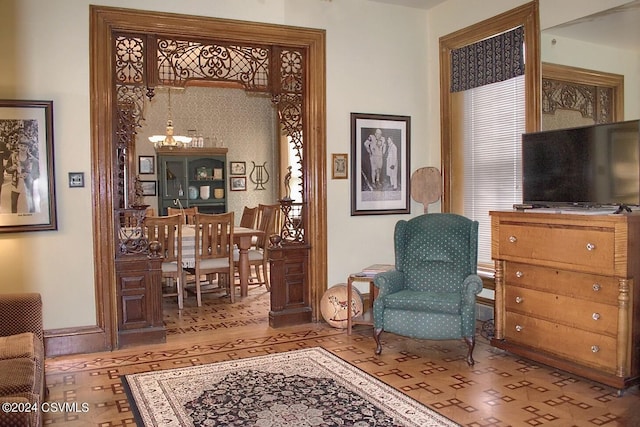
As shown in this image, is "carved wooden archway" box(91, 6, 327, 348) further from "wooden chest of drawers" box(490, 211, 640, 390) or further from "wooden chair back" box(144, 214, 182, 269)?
"wooden chest of drawers" box(490, 211, 640, 390)

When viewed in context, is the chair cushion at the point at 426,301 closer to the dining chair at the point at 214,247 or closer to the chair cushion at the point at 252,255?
the dining chair at the point at 214,247

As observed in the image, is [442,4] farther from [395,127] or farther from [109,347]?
[109,347]

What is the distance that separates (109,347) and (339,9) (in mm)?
3678

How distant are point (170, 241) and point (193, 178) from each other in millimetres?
3571

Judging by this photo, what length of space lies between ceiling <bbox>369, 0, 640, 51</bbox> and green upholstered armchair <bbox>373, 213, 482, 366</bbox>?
1.64 meters

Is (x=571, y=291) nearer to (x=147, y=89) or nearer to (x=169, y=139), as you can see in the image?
(x=147, y=89)

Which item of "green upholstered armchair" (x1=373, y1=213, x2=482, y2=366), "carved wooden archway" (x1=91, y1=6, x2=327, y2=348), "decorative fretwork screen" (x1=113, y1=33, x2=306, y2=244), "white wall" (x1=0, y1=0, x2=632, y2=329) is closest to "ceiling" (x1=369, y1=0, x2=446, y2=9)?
"white wall" (x1=0, y1=0, x2=632, y2=329)

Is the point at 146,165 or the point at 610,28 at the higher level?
the point at 610,28

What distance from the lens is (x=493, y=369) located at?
13.0 feet

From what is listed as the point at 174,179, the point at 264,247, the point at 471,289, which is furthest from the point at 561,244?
the point at 174,179

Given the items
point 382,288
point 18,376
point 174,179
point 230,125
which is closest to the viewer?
point 18,376

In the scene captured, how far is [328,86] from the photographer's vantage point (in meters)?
5.33

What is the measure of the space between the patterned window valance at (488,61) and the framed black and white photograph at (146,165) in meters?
5.62

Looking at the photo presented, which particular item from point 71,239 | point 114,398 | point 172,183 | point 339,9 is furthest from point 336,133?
point 172,183
